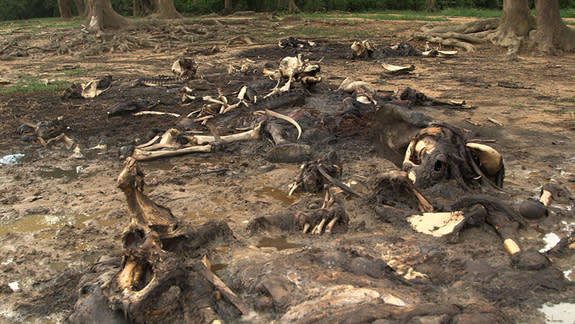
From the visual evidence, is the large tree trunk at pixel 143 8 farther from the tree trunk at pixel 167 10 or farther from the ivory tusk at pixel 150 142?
the ivory tusk at pixel 150 142

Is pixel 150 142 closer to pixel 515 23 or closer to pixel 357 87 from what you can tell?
pixel 357 87

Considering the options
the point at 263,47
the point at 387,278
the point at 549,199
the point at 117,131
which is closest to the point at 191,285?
the point at 387,278

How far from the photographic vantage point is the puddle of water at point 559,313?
2.65 meters

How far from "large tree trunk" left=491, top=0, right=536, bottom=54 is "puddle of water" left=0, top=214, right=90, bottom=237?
12.5 m

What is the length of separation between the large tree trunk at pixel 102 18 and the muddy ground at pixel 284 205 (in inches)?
400

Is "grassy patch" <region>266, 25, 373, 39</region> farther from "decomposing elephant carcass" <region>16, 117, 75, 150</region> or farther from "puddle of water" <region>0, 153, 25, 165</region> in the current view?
"puddle of water" <region>0, 153, 25, 165</region>

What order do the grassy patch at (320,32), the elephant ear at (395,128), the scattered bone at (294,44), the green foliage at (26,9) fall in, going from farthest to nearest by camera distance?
the green foliage at (26,9) < the grassy patch at (320,32) < the scattered bone at (294,44) < the elephant ear at (395,128)

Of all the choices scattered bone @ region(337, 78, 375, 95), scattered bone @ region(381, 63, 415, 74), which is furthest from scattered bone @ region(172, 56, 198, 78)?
scattered bone @ region(381, 63, 415, 74)

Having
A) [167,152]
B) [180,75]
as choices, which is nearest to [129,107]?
[167,152]

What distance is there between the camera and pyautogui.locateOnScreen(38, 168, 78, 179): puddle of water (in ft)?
17.6

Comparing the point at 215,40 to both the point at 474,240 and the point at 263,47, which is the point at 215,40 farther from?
the point at 474,240

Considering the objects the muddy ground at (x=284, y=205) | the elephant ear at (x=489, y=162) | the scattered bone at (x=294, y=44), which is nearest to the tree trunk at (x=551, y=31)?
the muddy ground at (x=284, y=205)

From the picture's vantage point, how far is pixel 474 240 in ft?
11.7

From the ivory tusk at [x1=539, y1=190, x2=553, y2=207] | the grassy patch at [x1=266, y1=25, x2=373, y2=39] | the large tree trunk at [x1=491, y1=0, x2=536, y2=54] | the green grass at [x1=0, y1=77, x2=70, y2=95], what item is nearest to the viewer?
the ivory tusk at [x1=539, y1=190, x2=553, y2=207]
